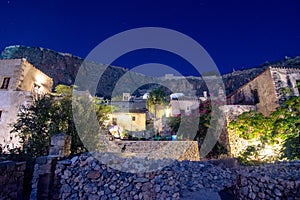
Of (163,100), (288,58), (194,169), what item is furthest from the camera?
(288,58)

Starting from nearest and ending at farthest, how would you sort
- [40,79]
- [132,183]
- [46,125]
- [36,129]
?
[132,183] < [36,129] < [46,125] < [40,79]

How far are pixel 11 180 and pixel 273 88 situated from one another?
14.0m

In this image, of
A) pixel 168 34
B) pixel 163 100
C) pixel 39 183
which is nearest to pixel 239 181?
pixel 39 183

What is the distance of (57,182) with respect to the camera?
4.55m

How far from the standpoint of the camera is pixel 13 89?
1226 cm

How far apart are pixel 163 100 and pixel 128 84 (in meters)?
25.7

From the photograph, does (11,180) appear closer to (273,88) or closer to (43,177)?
(43,177)

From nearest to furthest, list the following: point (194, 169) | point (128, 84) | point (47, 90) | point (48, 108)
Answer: point (194, 169) < point (48, 108) < point (47, 90) < point (128, 84)

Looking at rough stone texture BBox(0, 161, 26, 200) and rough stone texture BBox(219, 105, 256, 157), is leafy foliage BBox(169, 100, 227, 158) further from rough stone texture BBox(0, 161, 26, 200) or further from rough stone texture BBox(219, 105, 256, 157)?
rough stone texture BBox(0, 161, 26, 200)

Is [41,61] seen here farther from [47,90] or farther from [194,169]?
[194,169]

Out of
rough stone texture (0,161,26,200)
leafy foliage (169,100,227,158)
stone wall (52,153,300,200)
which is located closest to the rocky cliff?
leafy foliage (169,100,227,158)

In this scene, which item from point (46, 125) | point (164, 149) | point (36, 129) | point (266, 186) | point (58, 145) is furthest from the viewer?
point (164, 149)

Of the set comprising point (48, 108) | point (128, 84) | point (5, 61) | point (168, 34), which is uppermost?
point (128, 84)

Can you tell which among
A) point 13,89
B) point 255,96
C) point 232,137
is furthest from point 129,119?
point 255,96
